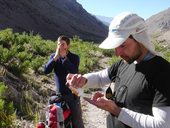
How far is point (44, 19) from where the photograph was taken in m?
86.3

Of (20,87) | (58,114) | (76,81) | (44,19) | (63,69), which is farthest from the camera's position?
(44,19)

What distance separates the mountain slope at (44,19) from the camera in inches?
2788

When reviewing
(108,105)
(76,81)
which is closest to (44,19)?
(76,81)

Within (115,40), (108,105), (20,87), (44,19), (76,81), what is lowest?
(20,87)

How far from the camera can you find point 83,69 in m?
16.8

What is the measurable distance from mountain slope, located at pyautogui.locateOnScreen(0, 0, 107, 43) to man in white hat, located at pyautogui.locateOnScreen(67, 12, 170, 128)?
5711cm

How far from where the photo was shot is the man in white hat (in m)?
2.96

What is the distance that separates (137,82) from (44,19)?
84103 millimetres

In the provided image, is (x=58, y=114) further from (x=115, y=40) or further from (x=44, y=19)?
(x=44, y=19)

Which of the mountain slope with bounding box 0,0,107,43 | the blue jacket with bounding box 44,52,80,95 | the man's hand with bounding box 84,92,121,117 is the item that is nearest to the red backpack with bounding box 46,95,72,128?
the blue jacket with bounding box 44,52,80,95

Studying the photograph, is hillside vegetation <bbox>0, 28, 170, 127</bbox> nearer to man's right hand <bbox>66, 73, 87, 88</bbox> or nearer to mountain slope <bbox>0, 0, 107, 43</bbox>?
man's right hand <bbox>66, 73, 87, 88</bbox>

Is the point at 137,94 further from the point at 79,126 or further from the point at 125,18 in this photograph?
the point at 79,126

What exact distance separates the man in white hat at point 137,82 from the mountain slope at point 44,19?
187ft

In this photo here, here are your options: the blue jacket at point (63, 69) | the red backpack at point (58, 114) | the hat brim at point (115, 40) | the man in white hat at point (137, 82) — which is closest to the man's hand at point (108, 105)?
the man in white hat at point (137, 82)
